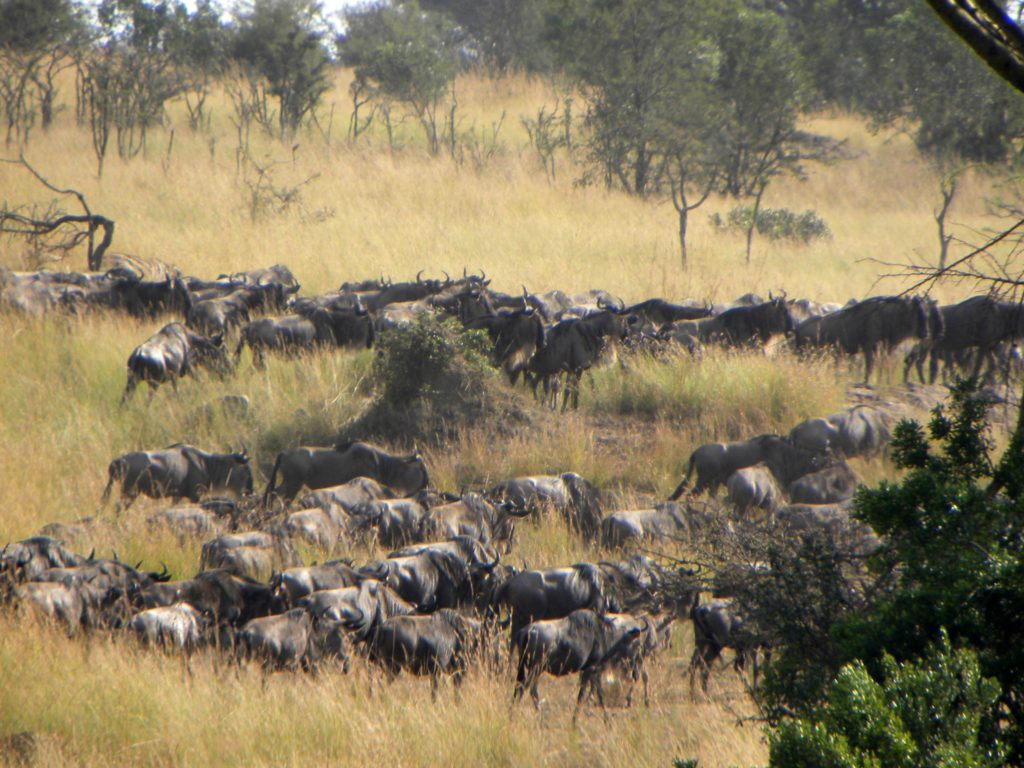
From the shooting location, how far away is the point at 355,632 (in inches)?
229

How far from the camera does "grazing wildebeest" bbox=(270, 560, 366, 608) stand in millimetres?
6297

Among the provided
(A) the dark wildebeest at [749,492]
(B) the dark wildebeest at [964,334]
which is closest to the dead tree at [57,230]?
(A) the dark wildebeest at [749,492]

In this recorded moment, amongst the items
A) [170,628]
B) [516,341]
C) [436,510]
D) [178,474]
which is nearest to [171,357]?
[178,474]

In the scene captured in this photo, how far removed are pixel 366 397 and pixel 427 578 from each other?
4.77 meters

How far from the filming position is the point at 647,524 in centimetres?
777

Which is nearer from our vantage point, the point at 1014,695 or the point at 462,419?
the point at 1014,695

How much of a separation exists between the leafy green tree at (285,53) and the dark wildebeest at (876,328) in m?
17.4

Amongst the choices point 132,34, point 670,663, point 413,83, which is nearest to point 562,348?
point 670,663

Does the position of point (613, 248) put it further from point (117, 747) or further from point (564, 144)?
point (117, 747)

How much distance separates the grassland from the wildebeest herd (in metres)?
0.29

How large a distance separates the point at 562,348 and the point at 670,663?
18.3ft

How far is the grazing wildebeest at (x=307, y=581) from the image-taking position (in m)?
6.30

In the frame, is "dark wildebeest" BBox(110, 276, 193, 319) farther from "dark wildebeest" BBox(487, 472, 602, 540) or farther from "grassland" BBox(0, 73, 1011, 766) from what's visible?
"dark wildebeest" BBox(487, 472, 602, 540)

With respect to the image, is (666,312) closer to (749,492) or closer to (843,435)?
(843,435)
